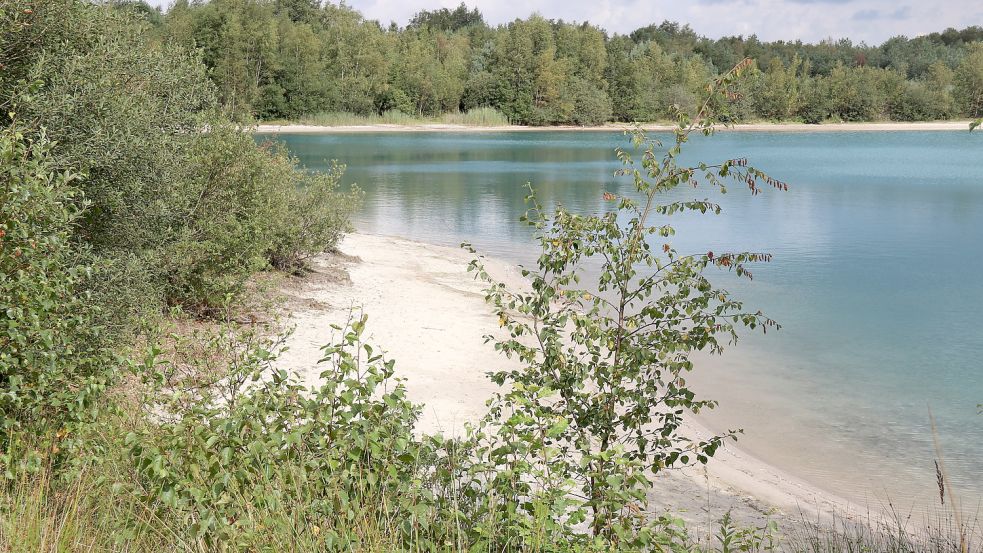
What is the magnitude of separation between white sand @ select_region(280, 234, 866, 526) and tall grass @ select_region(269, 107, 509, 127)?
2968 inches

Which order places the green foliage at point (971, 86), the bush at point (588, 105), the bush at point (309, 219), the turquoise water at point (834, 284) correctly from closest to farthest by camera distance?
the turquoise water at point (834, 284) < the bush at point (309, 219) < the bush at point (588, 105) < the green foliage at point (971, 86)

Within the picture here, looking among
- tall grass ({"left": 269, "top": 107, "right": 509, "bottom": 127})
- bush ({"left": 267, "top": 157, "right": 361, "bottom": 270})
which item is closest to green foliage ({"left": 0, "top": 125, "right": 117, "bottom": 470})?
bush ({"left": 267, "top": 157, "right": 361, "bottom": 270})

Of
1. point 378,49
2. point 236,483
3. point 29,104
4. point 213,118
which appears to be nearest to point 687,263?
point 236,483

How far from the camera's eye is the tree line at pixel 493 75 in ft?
291

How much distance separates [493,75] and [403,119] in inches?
616

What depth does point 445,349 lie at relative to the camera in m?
11.6

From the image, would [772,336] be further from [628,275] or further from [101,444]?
[101,444]

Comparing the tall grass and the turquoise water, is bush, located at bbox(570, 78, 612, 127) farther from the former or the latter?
the turquoise water

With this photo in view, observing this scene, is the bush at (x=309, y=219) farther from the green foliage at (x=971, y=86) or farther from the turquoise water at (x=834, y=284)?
the green foliage at (x=971, y=86)

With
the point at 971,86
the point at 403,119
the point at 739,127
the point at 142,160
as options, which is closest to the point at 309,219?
the point at 142,160

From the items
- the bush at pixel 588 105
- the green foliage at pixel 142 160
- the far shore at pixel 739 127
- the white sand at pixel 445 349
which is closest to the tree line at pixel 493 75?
the bush at pixel 588 105

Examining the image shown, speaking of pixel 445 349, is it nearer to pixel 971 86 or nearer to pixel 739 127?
pixel 739 127

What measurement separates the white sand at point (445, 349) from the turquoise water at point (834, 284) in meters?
0.79

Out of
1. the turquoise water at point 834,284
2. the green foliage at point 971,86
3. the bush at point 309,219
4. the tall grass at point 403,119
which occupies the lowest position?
the turquoise water at point 834,284
